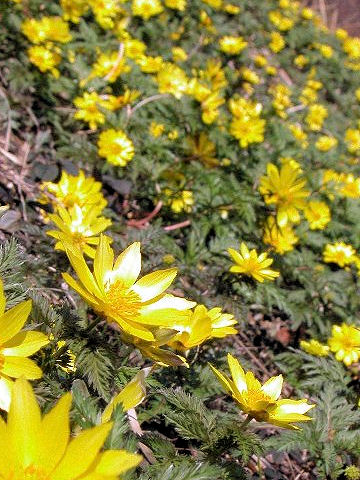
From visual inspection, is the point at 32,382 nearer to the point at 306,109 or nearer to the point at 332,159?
the point at 332,159

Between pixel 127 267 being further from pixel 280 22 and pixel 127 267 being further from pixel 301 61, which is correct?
pixel 280 22

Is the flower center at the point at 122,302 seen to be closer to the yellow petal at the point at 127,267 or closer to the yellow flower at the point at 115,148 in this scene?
the yellow petal at the point at 127,267

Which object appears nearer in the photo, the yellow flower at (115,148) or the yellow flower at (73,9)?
the yellow flower at (115,148)

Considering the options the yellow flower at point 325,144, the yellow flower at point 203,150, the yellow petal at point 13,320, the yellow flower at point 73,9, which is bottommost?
the yellow flower at point 325,144

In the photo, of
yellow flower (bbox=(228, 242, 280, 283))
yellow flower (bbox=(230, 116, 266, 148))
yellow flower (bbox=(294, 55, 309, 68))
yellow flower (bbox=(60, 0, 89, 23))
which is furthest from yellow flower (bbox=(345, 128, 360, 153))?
yellow flower (bbox=(228, 242, 280, 283))

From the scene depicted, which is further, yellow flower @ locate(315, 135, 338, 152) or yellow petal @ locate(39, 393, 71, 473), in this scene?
yellow flower @ locate(315, 135, 338, 152)

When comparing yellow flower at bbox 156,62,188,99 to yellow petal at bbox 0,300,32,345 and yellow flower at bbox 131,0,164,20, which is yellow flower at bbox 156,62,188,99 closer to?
yellow flower at bbox 131,0,164,20

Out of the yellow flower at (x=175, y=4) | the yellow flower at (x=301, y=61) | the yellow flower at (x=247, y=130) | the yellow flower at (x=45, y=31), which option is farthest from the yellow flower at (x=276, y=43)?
the yellow flower at (x=45, y=31)
